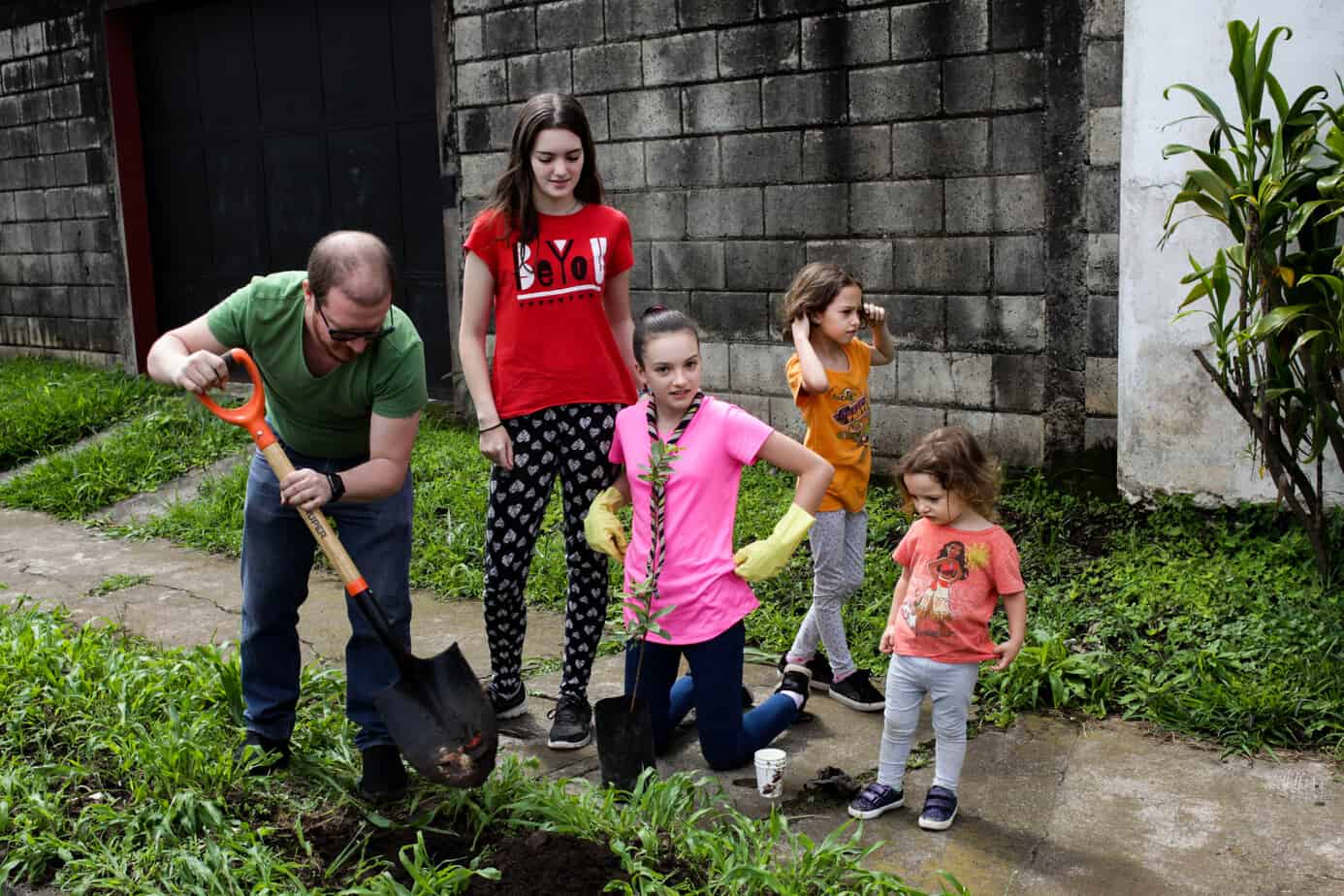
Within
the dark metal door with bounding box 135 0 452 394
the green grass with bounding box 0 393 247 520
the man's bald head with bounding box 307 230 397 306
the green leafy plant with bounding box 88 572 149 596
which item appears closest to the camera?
the man's bald head with bounding box 307 230 397 306

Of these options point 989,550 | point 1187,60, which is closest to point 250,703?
point 989,550

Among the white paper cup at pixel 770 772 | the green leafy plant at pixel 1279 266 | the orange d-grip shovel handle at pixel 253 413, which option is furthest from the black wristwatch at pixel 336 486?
the green leafy plant at pixel 1279 266

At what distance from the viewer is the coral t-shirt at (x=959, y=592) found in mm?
3289

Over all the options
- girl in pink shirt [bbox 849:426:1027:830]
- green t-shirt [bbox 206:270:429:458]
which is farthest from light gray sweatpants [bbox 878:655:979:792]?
green t-shirt [bbox 206:270:429:458]

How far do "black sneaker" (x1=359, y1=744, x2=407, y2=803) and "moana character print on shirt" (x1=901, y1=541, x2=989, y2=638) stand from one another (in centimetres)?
139

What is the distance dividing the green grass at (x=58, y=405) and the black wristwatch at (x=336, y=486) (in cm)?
621

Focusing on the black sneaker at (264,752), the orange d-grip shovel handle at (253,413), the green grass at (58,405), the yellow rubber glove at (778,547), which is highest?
the orange d-grip shovel handle at (253,413)

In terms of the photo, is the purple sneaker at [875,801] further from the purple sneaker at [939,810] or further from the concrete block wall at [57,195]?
the concrete block wall at [57,195]

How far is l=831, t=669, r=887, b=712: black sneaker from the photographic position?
411cm

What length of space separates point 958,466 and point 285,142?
7455mm

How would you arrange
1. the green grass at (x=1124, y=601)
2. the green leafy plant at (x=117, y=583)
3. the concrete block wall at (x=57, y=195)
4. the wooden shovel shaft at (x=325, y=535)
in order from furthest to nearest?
the concrete block wall at (x=57, y=195) < the green leafy plant at (x=117, y=583) < the green grass at (x=1124, y=601) < the wooden shovel shaft at (x=325, y=535)

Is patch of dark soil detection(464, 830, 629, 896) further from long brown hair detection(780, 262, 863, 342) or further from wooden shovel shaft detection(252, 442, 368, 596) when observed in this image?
long brown hair detection(780, 262, 863, 342)

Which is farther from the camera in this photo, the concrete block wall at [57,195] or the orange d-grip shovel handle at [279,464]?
the concrete block wall at [57,195]

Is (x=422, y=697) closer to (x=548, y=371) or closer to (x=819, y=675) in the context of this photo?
(x=548, y=371)
